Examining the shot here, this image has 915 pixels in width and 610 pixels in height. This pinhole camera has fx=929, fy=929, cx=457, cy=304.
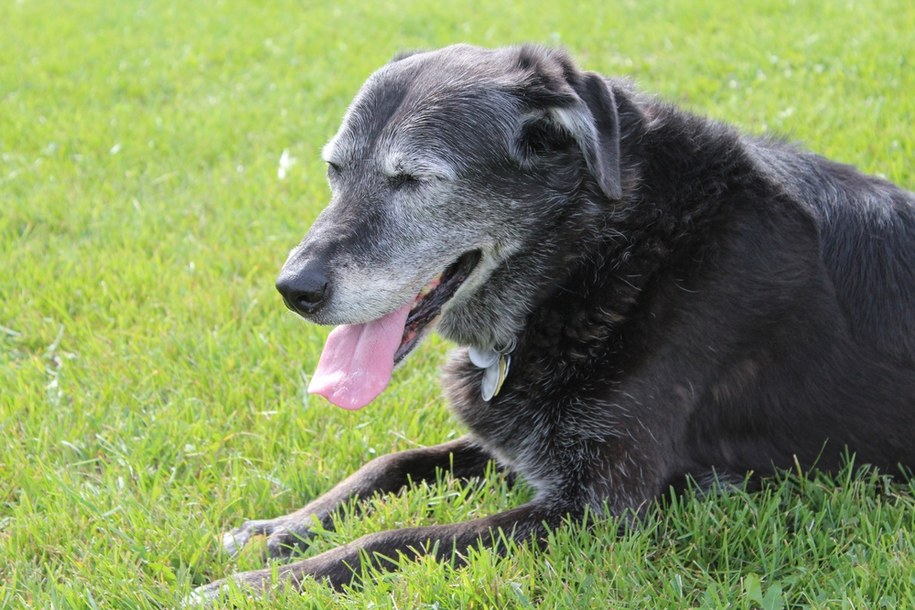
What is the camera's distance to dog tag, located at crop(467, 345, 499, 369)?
3.54 meters

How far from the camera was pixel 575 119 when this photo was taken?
311 centimetres

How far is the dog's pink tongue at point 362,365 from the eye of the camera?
3207 millimetres

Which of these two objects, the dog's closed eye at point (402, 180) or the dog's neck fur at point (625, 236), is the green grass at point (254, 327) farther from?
the dog's closed eye at point (402, 180)

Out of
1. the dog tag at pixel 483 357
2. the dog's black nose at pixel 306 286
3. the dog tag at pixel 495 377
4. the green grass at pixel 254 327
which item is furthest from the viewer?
the dog tag at pixel 483 357

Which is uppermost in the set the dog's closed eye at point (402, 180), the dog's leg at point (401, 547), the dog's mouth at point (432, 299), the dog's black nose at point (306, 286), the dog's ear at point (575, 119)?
the dog's ear at point (575, 119)

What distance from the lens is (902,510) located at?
3.05 metres

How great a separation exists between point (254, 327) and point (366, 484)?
1.45m

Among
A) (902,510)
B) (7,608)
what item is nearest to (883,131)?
(902,510)

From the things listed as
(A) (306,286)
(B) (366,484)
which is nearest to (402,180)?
(A) (306,286)

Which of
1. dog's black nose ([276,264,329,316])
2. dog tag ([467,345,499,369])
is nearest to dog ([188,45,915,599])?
dog's black nose ([276,264,329,316])

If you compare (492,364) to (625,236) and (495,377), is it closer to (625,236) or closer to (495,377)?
(495,377)

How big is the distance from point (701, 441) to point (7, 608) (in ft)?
7.59

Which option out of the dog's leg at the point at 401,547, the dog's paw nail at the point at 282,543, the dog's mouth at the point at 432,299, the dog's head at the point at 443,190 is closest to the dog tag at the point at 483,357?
the dog's head at the point at 443,190

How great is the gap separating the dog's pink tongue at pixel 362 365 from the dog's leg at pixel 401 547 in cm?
49
